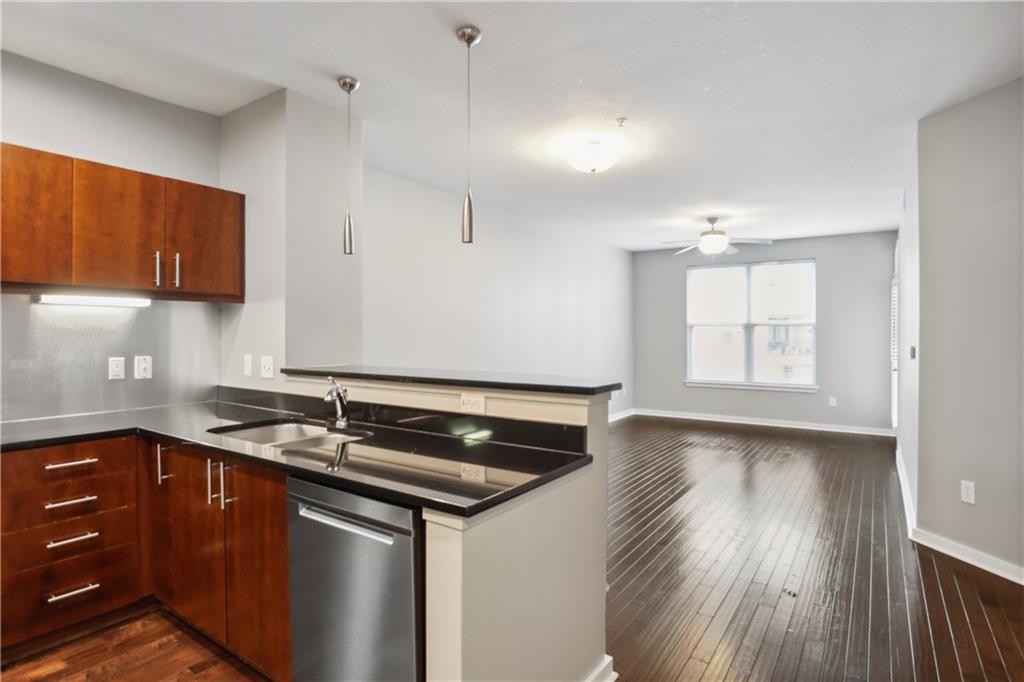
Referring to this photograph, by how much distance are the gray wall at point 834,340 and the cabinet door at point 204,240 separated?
671 cm

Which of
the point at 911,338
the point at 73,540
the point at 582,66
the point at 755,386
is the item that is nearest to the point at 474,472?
the point at 73,540

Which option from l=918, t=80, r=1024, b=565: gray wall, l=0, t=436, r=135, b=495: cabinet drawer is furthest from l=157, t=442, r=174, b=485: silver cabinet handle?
l=918, t=80, r=1024, b=565: gray wall

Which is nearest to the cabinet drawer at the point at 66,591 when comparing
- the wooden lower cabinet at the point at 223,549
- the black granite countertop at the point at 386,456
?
the wooden lower cabinet at the point at 223,549

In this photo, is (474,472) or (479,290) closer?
(474,472)

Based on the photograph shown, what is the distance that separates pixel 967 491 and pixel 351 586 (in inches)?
139

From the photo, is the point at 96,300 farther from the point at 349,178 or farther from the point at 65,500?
the point at 349,178

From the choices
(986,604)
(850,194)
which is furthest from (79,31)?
(850,194)

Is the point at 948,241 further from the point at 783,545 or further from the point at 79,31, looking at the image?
the point at 79,31

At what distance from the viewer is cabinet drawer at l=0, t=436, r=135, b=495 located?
213 centimetres

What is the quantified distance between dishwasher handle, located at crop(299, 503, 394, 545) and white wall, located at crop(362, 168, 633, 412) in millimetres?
2624

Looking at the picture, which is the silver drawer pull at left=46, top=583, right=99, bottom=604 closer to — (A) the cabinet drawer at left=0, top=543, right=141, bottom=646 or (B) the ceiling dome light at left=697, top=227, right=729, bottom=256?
(A) the cabinet drawer at left=0, top=543, right=141, bottom=646

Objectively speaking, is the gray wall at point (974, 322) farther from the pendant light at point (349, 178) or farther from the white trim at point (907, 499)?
the pendant light at point (349, 178)

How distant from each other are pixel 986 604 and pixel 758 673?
146 cm

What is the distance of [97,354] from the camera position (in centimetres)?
280
